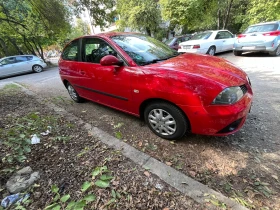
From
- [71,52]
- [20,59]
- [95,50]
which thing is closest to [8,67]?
[20,59]

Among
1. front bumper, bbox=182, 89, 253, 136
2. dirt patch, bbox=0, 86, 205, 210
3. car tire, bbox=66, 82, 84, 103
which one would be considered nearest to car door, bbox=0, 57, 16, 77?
car tire, bbox=66, 82, 84, 103

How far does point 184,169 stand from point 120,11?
17352 millimetres

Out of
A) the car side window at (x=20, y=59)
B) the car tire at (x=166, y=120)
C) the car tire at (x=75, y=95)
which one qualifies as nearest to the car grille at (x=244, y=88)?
the car tire at (x=166, y=120)

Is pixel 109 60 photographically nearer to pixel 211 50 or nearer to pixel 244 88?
pixel 244 88

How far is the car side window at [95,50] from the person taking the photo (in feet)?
8.85

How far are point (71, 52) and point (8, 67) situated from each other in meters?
10.1

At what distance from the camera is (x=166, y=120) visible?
2.29m

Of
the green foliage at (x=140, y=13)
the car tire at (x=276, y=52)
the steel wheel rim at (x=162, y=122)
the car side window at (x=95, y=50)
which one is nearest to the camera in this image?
the steel wheel rim at (x=162, y=122)

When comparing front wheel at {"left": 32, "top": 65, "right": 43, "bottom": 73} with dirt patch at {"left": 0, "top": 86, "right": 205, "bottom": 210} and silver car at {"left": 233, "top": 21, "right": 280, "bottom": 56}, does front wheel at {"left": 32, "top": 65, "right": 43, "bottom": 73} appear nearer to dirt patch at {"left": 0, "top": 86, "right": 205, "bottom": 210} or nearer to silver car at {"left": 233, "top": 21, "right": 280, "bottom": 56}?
dirt patch at {"left": 0, "top": 86, "right": 205, "bottom": 210}

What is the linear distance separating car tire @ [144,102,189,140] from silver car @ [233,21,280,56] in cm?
667

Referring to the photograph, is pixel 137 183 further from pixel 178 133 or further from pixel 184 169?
pixel 178 133

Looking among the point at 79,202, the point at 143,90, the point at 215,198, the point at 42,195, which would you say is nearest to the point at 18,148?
the point at 42,195

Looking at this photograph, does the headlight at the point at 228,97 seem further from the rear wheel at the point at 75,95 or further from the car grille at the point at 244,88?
the rear wheel at the point at 75,95

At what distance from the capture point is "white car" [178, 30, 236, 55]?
7.29m
